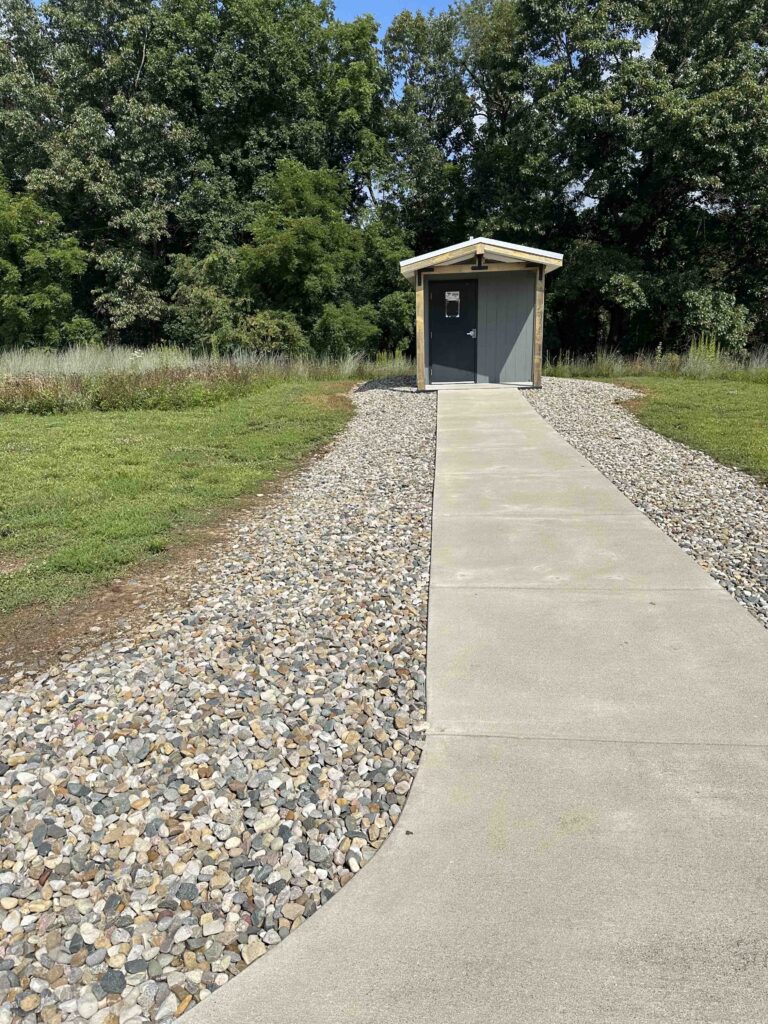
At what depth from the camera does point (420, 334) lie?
13578mm

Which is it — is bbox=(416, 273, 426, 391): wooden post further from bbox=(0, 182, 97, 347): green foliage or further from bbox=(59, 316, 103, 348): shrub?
bbox=(0, 182, 97, 347): green foliage

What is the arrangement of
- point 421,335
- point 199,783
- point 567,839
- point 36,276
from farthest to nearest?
point 36,276, point 421,335, point 199,783, point 567,839

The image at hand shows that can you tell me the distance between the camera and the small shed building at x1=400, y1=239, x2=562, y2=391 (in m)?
13.7

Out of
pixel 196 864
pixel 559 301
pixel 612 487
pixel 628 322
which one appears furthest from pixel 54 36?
pixel 196 864

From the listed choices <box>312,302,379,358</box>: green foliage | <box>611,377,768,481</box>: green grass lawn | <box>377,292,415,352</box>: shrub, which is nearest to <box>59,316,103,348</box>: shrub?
<box>312,302,379,358</box>: green foliage

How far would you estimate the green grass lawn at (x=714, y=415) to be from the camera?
27.0 feet

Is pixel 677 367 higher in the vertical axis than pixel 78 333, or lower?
lower

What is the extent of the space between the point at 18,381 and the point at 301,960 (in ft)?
48.3

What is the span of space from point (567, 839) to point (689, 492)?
502cm

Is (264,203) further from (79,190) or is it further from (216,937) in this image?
(216,937)

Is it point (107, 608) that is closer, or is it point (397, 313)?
point (107, 608)

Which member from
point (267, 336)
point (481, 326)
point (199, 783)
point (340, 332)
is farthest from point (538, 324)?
point (199, 783)

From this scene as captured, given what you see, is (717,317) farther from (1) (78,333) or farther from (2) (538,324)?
(1) (78,333)

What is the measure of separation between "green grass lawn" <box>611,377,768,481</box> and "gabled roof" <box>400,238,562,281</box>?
335 centimetres
